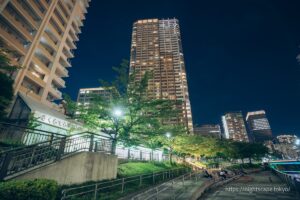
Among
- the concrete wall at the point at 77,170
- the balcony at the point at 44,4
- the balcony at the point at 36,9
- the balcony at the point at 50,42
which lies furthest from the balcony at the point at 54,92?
the concrete wall at the point at 77,170

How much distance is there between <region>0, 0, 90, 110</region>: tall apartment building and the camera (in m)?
27.0

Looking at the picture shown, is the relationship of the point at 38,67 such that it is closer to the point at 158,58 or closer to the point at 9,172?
the point at 9,172

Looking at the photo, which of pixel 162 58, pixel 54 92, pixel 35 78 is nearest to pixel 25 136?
pixel 35 78

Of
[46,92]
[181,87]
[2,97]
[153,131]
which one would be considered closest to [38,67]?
[46,92]

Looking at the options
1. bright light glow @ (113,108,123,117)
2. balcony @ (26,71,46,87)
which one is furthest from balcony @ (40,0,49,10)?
bright light glow @ (113,108,123,117)

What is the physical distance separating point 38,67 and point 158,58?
114060 millimetres

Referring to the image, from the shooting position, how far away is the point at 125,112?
1388 cm

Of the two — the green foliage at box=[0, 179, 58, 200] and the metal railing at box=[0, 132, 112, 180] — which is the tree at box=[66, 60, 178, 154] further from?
the green foliage at box=[0, 179, 58, 200]

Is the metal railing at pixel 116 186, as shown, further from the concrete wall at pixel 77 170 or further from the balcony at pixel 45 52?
the balcony at pixel 45 52

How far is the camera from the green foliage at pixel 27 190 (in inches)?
195

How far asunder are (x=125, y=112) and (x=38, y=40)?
95.1 ft

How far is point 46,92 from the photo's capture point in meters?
33.9

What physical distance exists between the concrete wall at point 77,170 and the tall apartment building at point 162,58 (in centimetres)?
11052

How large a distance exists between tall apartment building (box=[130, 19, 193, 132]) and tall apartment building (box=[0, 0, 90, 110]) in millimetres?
84059
